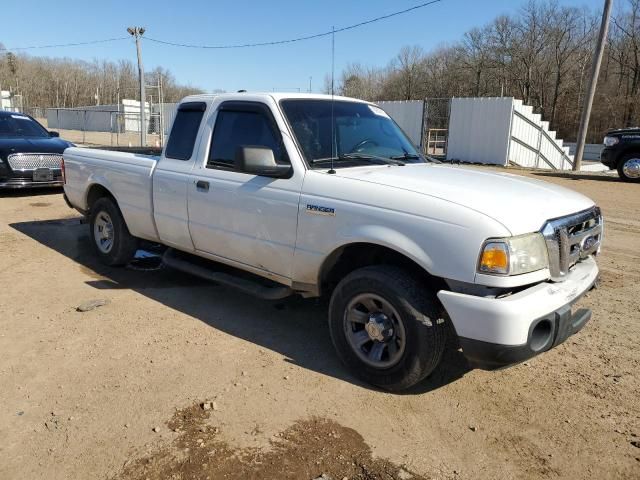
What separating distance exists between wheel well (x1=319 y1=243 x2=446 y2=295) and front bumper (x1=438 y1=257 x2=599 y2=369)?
336 mm

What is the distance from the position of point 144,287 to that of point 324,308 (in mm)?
1991

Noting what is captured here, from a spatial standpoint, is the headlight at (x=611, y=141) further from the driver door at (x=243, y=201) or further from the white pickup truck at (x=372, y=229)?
the driver door at (x=243, y=201)

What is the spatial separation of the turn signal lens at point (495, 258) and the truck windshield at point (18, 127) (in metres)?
11.6

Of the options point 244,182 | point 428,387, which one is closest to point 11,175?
point 244,182

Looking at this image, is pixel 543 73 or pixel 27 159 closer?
pixel 27 159

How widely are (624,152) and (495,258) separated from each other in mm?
14212

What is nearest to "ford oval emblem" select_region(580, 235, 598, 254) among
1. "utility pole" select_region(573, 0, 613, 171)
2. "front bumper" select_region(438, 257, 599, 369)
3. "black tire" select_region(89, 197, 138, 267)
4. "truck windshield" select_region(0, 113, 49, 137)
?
"front bumper" select_region(438, 257, 599, 369)

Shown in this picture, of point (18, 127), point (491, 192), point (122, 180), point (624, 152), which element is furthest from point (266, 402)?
point (624, 152)

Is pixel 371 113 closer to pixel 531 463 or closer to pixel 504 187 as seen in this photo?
pixel 504 187

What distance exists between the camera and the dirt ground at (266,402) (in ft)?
9.21

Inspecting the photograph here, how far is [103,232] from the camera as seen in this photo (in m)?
6.34

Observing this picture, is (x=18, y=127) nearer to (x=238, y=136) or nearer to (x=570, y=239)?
(x=238, y=136)

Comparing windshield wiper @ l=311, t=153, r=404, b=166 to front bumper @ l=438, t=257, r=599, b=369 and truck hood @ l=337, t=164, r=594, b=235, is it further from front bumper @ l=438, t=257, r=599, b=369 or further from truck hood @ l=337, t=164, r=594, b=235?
front bumper @ l=438, t=257, r=599, b=369

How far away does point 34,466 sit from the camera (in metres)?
2.75
